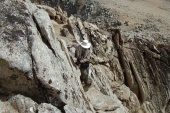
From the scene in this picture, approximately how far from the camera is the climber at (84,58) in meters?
7.72

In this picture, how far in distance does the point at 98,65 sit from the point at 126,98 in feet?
11.4

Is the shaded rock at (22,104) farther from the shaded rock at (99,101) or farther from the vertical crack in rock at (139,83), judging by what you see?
the vertical crack in rock at (139,83)

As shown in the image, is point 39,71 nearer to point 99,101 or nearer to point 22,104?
point 22,104

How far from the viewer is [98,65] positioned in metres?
12.7

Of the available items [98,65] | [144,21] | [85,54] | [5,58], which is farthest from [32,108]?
[144,21]

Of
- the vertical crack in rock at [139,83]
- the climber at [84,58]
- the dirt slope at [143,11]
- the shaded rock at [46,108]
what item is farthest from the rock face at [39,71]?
the dirt slope at [143,11]

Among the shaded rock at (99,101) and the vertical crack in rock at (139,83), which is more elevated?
the shaded rock at (99,101)

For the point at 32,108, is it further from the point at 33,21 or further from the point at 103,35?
the point at 103,35

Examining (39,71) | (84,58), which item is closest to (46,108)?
(39,71)

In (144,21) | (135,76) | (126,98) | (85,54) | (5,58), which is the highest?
(5,58)

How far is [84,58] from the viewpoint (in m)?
8.16

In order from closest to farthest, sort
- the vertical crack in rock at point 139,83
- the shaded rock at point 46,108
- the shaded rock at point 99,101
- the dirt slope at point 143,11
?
the shaded rock at point 46,108 < the shaded rock at point 99,101 < the vertical crack in rock at point 139,83 < the dirt slope at point 143,11

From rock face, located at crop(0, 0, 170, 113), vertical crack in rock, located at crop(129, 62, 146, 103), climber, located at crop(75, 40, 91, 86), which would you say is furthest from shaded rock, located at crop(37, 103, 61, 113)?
vertical crack in rock, located at crop(129, 62, 146, 103)

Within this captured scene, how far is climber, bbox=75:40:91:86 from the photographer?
772cm
